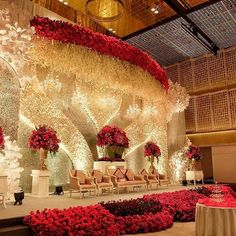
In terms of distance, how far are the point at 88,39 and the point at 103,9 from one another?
119 inches

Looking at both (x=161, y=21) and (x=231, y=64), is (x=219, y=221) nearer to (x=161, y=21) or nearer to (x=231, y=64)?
(x=161, y=21)

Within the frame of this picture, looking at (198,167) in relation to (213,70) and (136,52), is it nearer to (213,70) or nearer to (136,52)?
(213,70)

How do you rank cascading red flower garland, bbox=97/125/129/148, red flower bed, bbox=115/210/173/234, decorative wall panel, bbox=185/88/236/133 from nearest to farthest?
red flower bed, bbox=115/210/173/234, cascading red flower garland, bbox=97/125/129/148, decorative wall panel, bbox=185/88/236/133

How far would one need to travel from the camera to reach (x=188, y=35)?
39.7ft

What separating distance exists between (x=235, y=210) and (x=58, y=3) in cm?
962

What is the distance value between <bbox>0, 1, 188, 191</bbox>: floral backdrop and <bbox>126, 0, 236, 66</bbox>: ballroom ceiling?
221 centimetres

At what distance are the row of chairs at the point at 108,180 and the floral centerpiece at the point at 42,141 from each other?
2.74ft

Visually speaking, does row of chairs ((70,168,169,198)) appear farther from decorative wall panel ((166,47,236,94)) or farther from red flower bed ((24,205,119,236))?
decorative wall panel ((166,47,236,94))

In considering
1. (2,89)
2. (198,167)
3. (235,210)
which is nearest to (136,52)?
(2,89)

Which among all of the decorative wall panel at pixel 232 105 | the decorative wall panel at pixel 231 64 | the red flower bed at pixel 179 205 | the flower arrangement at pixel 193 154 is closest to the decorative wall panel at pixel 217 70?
the decorative wall panel at pixel 231 64

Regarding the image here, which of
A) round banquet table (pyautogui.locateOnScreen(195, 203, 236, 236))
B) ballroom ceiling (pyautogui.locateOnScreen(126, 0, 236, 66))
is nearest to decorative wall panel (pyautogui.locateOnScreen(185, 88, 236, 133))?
ballroom ceiling (pyautogui.locateOnScreen(126, 0, 236, 66))

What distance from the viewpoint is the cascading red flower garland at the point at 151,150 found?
10695 mm

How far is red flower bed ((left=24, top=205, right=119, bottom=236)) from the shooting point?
160 inches

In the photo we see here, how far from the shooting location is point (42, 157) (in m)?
7.25
